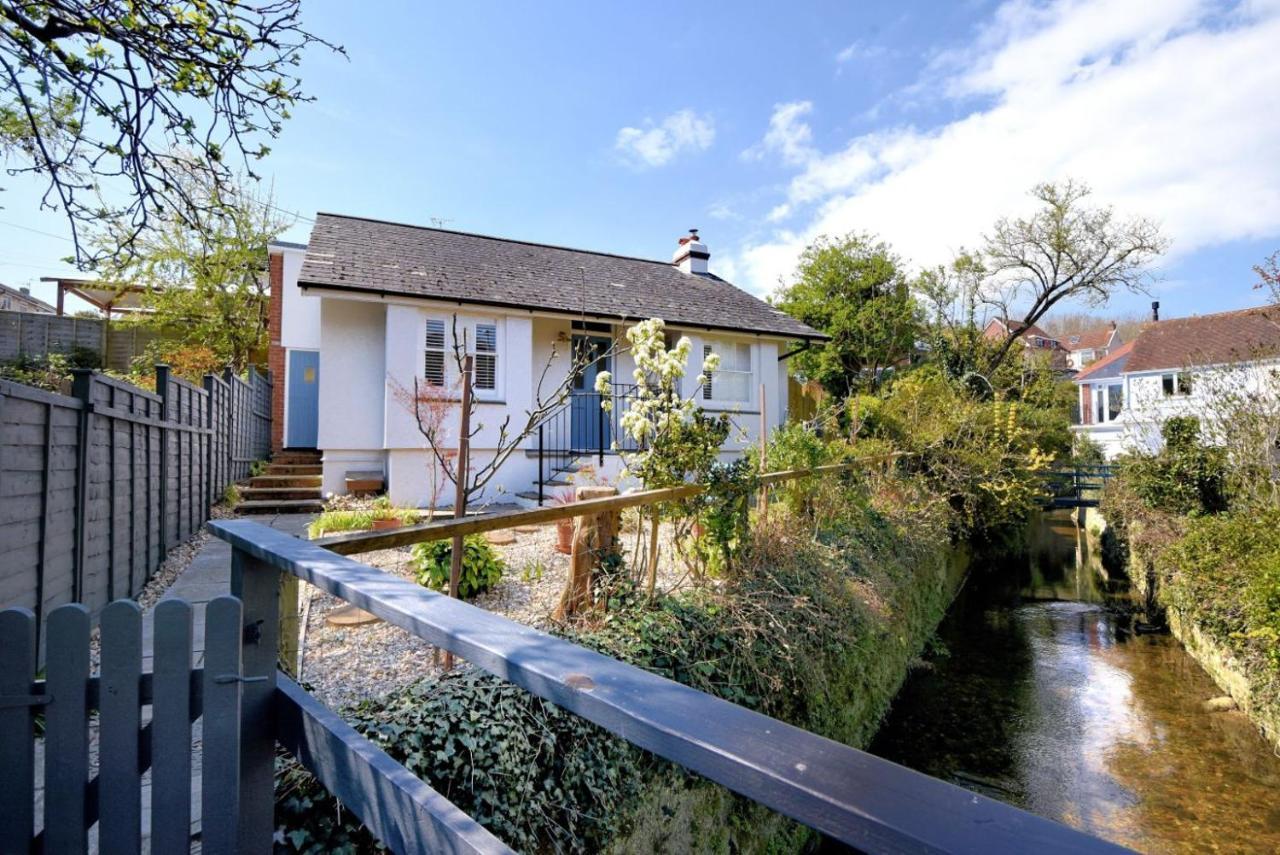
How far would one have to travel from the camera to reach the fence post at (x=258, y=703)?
146 cm

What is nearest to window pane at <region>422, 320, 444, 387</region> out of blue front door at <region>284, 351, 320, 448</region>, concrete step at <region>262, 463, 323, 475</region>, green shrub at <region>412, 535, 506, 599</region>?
concrete step at <region>262, 463, 323, 475</region>

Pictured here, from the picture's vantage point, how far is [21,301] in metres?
26.5

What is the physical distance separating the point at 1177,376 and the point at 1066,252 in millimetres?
6590

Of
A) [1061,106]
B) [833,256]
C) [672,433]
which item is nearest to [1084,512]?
[833,256]

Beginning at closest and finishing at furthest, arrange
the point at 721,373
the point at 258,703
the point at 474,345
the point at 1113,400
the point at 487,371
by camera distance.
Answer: the point at 258,703 < the point at 474,345 < the point at 487,371 < the point at 721,373 < the point at 1113,400

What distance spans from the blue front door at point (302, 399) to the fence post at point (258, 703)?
46.6ft

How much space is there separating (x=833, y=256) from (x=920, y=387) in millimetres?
10181

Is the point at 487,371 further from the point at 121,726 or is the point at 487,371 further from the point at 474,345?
the point at 121,726

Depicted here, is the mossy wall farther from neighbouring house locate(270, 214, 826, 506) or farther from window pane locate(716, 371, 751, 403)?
window pane locate(716, 371, 751, 403)

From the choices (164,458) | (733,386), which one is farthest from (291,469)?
(733,386)

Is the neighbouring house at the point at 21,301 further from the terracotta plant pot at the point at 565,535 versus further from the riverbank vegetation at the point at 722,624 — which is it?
the riverbank vegetation at the point at 722,624

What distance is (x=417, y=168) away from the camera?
10.3 metres

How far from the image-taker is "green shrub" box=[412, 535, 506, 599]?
548 cm

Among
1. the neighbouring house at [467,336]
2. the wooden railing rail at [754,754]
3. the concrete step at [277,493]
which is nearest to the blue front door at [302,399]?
the neighbouring house at [467,336]
